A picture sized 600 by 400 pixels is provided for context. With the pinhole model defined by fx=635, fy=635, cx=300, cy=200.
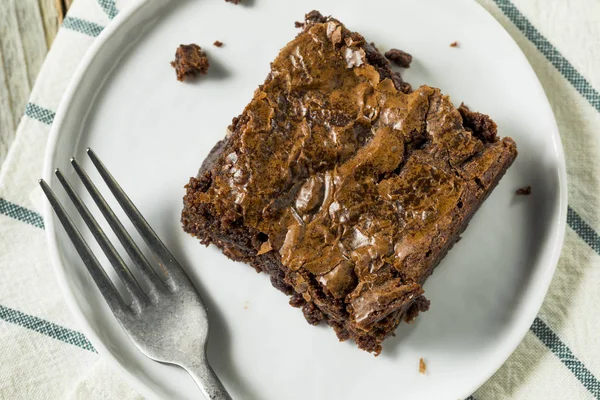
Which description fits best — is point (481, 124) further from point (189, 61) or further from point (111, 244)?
point (111, 244)

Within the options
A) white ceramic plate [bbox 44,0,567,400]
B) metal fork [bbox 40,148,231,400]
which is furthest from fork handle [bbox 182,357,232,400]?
white ceramic plate [bbox 44,0,567,400]

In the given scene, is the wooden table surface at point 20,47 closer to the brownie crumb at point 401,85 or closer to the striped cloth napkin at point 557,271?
the striped cloth napkin at point 557,271

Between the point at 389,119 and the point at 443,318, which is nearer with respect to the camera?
the point at 389,119

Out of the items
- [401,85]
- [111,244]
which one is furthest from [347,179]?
[111,244]

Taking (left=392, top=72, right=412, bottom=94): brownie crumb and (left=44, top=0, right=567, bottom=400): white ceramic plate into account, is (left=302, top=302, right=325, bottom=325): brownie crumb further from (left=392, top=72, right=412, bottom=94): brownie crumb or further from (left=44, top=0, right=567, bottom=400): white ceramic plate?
(left=392, top=72, right=412, bottom=94): brownie crumb

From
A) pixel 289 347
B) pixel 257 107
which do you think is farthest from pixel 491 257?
pixel 257 107

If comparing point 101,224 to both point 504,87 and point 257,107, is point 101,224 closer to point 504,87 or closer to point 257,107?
point 257,107
